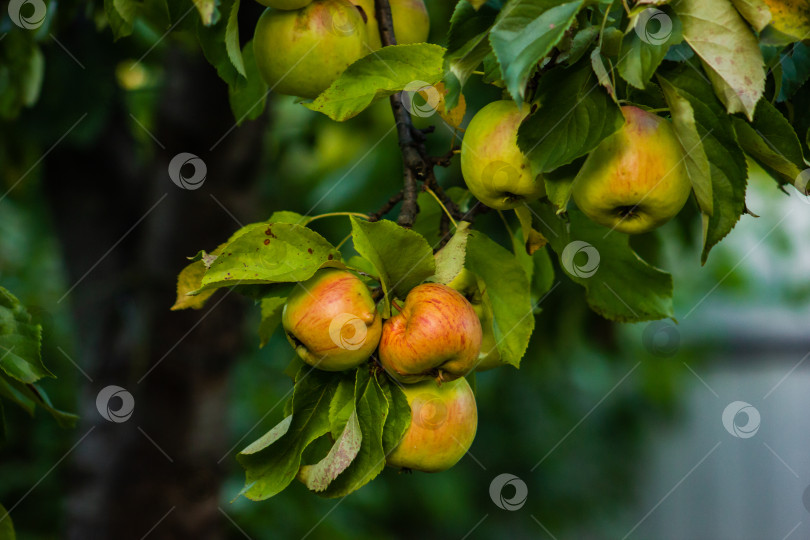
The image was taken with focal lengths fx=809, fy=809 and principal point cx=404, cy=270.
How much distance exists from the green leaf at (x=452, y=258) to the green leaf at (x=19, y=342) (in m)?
0.40

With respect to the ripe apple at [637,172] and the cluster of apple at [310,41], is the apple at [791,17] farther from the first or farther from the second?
the cluster of apple at [310,41]

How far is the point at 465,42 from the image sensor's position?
0.67m

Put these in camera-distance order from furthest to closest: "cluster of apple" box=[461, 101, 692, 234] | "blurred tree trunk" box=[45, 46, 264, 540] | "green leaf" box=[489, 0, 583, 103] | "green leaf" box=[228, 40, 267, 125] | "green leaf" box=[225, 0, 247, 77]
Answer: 1. "blurred tree trunk" box=[45, 46, 264, 540]
2. "green leaf" box=[228, 40, 267, 125]
3. "green leaf" box=[225, 0, 247, 77]
4. "cluster of apple" box=[461, 101, 692, 234]
5. "green leaf" box=[489, 0, 583, 103]

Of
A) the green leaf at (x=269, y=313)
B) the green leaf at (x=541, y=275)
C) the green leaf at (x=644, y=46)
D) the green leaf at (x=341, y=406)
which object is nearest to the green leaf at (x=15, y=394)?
the green leaf at (x=269, y=313)

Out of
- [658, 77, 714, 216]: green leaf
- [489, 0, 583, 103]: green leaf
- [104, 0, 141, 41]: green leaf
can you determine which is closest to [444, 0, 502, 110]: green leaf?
[489, 0, 583, 103]: green leaf

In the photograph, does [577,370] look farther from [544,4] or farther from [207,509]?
[544,4]

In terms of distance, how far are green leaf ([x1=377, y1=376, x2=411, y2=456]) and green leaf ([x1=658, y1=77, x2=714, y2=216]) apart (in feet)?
1.02

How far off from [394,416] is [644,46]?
0.37m

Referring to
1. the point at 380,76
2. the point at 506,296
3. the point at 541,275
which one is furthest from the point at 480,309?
the point at 380,76

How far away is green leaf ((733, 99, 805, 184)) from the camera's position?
0.69 meters

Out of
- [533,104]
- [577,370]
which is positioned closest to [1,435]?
[533,104]

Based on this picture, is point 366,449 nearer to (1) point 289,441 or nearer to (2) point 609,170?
(1) point 289,441

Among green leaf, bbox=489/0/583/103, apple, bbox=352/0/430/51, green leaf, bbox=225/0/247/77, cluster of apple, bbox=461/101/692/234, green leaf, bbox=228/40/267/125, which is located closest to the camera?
green leaf, bbox=489/0/583/103

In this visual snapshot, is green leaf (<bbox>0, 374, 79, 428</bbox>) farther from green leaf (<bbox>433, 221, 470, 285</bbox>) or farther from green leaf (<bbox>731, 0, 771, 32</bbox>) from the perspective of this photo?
green leaf (<bbox>731, 0, 771, 32</bbox>)
